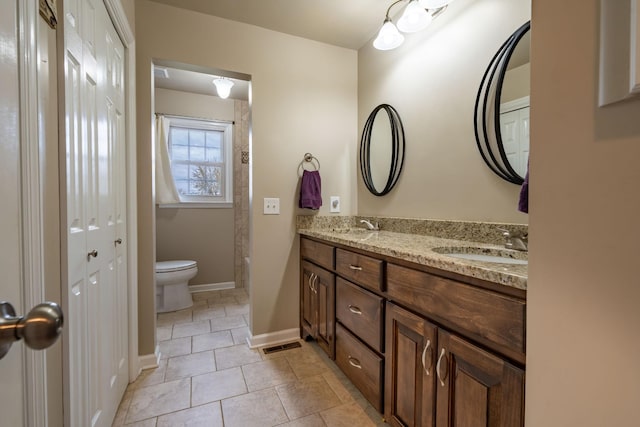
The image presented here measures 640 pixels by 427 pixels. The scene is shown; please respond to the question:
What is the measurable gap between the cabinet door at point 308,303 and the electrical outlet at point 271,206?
46 cm

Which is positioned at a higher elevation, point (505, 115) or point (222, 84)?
point (222, 84)

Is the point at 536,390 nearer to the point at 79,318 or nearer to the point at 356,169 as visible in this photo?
the point at 79,318

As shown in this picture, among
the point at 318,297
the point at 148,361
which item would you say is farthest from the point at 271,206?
the point at 148,361

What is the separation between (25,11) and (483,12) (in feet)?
5.87

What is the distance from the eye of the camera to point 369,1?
6.03 feet

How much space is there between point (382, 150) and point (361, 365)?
1.49 metres

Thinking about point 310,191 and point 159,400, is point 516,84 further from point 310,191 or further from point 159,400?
point 159,400

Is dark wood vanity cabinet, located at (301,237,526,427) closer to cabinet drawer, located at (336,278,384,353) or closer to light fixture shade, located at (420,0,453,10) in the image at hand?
cabinet drawer, located at (336,278,384,353)

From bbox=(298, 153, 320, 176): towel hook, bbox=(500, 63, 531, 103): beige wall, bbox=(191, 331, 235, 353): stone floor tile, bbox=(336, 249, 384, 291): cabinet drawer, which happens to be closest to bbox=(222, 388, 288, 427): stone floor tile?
bbox=(191, 331, 235, 353): stone floor tile

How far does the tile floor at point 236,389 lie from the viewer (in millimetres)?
1403

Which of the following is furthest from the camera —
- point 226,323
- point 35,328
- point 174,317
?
point 174,317

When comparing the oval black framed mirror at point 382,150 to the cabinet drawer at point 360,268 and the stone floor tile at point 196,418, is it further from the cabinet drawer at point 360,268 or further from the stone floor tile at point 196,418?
the stone floor tile at point 196,418

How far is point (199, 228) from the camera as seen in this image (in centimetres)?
346

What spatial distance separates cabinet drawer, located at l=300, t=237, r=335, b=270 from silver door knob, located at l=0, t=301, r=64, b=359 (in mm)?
1427
